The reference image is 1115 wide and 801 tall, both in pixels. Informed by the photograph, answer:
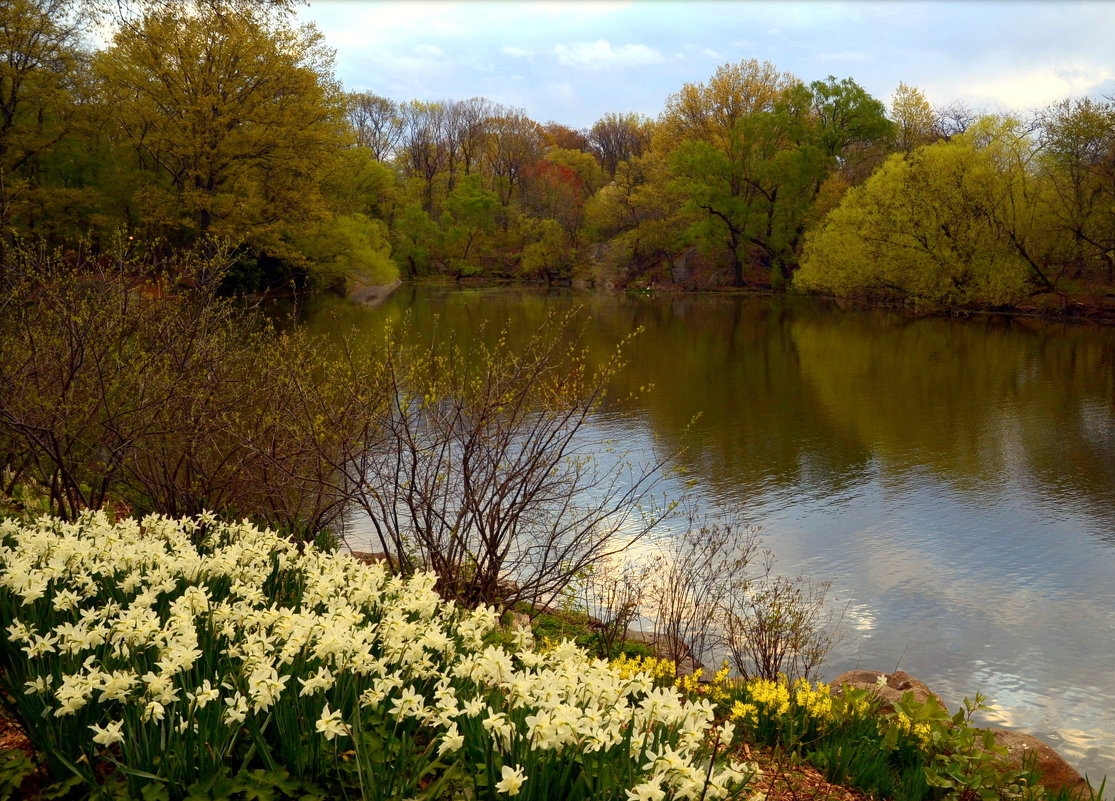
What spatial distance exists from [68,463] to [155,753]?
597 centimetres

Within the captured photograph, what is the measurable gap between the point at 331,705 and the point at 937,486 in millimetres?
12367

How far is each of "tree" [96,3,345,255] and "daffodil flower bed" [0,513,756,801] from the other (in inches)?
1181

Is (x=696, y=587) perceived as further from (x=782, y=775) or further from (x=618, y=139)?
(x=618, y=139)

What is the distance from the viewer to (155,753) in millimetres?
3072

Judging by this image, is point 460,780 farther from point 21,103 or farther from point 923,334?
point 21,103

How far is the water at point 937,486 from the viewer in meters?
8.07

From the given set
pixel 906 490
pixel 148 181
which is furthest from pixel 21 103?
pixel 906 490

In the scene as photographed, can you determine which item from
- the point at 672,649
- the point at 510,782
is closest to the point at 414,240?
the point at 672,649

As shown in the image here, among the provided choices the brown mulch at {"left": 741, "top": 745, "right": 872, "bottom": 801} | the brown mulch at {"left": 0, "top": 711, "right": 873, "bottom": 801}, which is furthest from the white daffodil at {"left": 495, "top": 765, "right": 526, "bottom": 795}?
the brown mulch at {"left": 741, "top": 745, "right": 872, "bottom": 801}

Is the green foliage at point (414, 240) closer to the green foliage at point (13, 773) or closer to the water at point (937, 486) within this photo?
the water at point (937, 486)

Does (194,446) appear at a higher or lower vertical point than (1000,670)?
higher

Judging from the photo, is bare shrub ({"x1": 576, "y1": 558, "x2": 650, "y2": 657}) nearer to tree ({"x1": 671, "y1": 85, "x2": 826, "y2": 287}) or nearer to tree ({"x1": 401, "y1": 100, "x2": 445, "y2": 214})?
tree ({"x1": 671, "y1": 85, "x2": 826, "y2": 287})

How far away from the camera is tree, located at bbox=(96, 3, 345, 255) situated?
33.3 m

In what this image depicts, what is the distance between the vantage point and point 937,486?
13867 mm
